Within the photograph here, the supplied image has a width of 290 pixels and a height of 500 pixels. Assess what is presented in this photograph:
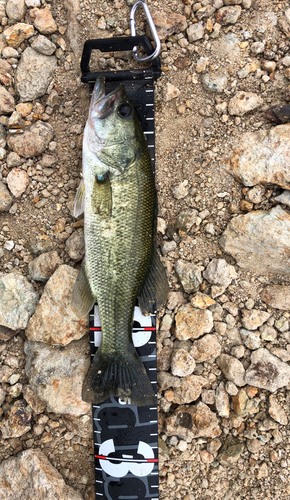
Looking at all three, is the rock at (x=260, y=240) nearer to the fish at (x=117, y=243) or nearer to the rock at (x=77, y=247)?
the fish at (x=117, y=243)

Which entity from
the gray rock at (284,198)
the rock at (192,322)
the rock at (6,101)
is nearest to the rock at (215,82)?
the gray rock at (284,198)

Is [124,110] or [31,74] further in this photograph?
[31,74]

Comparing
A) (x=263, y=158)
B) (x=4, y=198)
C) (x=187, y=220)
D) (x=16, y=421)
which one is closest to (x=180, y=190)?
(x=187, y=220)

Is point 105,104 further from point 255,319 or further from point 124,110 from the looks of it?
point 255,319

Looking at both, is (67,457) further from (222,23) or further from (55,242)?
Answer: (222,23)

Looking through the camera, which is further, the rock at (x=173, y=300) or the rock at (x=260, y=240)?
the rock at (x=173, y=300)
